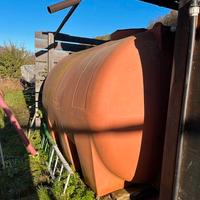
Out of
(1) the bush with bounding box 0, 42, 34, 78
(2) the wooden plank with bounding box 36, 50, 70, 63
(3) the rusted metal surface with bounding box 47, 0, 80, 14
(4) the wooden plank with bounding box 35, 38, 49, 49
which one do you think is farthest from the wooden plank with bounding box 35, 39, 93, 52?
(1) the bush with bounding box 0, 42, 34, 78

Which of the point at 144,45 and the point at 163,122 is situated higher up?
the point at 144,45

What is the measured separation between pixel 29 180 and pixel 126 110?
2.22 metres

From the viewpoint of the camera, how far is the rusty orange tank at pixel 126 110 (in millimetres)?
2146

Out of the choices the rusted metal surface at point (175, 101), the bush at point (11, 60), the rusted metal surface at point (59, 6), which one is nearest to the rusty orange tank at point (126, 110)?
the rusted metal surface at point (175, 101)

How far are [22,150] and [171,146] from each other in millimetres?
3543

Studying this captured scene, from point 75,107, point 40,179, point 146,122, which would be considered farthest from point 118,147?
point 40,179

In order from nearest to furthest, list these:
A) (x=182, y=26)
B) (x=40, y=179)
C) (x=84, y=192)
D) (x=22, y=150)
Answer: (x=182, y=26) → (x=84, y=192) → (x=40, y=179) → (x=22, y=150)

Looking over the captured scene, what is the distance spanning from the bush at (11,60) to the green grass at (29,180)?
9788 millimetres

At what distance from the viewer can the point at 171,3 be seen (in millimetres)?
2541

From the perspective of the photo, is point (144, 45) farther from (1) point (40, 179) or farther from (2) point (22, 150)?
(2) point (22, 150)

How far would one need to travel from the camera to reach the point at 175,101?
1872mm

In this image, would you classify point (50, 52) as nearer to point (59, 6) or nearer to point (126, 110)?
point (59, 6)

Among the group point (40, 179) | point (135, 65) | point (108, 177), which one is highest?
point (135, 65)

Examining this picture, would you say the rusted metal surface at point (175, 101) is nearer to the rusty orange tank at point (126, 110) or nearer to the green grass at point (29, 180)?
the rusty orange tank at point (126, 110)
